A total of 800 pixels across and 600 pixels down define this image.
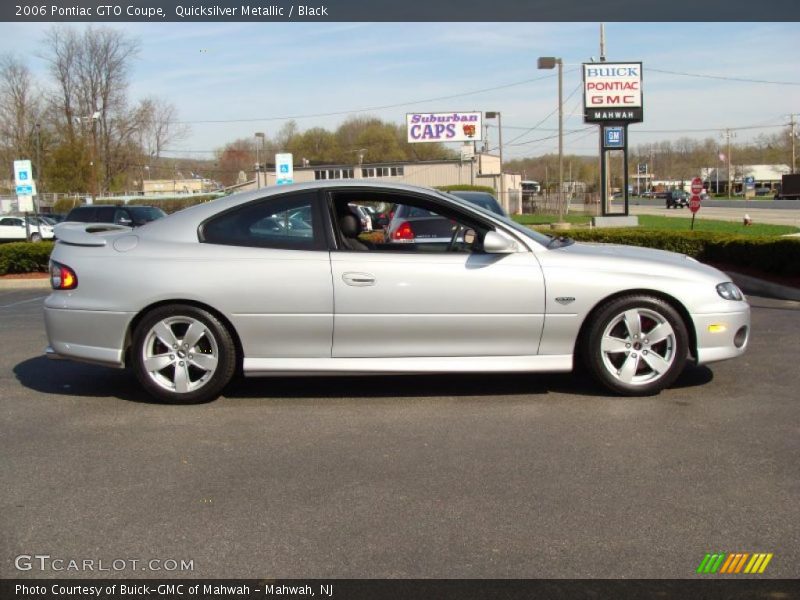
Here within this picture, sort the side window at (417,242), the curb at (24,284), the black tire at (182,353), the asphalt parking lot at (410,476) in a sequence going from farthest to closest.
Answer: the curb at (24,284) → the side window at (417,242) → the black tire at (182,353) → the asphalt parking lot at (410,476)

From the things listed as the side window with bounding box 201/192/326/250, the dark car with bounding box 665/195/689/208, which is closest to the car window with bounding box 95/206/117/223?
the side window with bounding box 201/192/326/250

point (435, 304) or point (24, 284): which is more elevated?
point (435, 304)

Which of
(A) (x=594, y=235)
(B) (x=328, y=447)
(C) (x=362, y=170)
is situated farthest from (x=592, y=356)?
(C) (x=362, y=170)

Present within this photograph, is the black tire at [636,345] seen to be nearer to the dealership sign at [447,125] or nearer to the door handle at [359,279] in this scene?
the door handle at [359,279]

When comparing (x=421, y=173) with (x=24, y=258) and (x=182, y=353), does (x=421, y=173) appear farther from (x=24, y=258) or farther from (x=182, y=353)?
(x=182, y=353)

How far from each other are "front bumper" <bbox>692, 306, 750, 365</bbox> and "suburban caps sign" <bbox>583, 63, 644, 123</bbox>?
76.2 ft

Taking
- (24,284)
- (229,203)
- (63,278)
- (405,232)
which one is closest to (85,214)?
(24,284)

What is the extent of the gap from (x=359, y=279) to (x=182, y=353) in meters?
1.36

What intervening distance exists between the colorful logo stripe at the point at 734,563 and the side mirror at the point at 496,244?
102 inches

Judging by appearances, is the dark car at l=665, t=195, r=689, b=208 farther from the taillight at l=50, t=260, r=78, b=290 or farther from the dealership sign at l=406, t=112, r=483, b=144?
the taillight at l=50, t=260, r=78, b=290

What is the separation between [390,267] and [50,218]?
127 ft

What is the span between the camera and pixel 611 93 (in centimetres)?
2714

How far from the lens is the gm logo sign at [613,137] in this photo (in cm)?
2744

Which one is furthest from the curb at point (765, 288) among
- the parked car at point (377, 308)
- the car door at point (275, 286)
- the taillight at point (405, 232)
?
the car door at point (275, 286)
